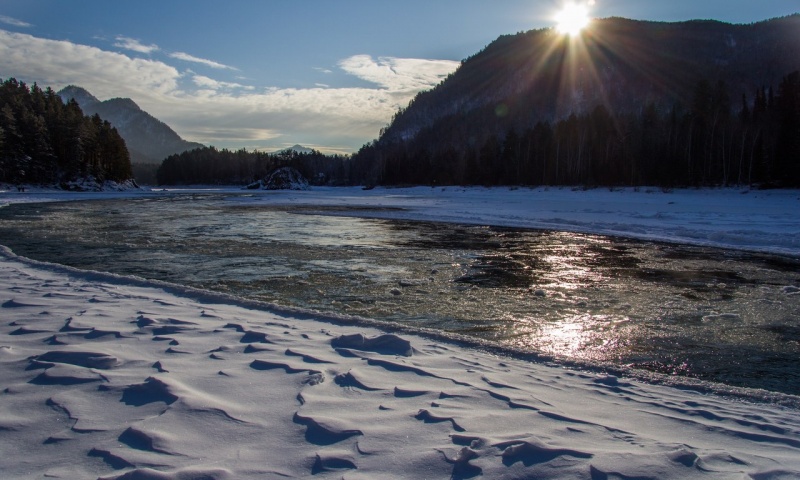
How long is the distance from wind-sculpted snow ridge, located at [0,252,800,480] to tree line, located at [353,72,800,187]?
50.3m

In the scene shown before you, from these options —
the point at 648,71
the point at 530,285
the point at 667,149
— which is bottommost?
the point at 530,285

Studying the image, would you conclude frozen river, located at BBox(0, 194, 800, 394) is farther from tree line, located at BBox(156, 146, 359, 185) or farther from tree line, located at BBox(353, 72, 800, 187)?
tree line, located at BBox(156, 146, 359, 185)

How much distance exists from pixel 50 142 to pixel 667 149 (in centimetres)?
9145

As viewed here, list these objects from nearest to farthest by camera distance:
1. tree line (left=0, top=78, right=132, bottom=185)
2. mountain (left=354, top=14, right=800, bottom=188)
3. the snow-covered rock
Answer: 1. tree line (left=0, top=78, right=132, bottom=185)
2. mountain (left=354, top=14, right=800, bottom=188)
3. the snow-covered rock

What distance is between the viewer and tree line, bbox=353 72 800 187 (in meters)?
47.0

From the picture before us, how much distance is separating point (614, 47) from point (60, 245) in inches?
8688

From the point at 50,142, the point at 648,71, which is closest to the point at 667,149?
the point at 50,142

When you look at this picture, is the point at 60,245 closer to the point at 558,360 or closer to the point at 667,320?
the point at 558,360

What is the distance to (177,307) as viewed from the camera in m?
6.81

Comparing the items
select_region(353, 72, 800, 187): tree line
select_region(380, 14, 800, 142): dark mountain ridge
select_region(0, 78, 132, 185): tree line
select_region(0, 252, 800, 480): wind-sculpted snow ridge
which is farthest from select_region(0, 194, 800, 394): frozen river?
select_region(380, 14, 800, 142): dark mountain ridge

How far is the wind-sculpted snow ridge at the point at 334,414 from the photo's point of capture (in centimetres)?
265

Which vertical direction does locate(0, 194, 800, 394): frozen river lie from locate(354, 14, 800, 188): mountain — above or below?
below

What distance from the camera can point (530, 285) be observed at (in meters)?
9.70

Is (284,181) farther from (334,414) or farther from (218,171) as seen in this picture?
(334,414)
